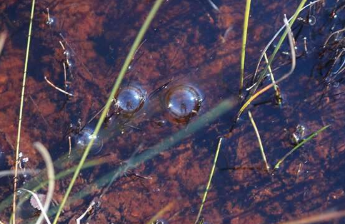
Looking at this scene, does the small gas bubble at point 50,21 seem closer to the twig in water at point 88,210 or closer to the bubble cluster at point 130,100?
the bubble cluster at point 130,100

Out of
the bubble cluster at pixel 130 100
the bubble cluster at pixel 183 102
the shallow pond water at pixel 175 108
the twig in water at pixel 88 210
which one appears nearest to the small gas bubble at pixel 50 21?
the shallow pond water at pixel 175 108

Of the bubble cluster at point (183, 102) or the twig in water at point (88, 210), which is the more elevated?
the bubble cluster at point (183, 102)

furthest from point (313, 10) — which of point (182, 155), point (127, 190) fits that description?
point (127, 190)

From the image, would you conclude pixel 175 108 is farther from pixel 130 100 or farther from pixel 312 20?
pixel 312 20

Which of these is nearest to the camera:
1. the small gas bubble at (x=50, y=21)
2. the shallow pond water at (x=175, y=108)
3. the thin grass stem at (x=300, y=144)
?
the thin grass stem at (x=300, y=144)

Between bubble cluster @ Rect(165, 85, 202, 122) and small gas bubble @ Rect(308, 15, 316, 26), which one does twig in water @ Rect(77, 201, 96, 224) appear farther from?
small gas bubble @ Rect(308, 15, 316, 26)

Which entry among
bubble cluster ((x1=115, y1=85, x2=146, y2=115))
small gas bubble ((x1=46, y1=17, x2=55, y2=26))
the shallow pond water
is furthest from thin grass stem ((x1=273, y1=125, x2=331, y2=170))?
small gas bubble ((x1=46, y1=17, x2=55, y2=26))

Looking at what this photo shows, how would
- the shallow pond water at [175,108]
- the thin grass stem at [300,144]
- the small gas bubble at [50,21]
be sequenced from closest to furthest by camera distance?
the thin grass stem at [300,144]
the shallow pond water at [175,108]
the small gas bubble at [50,21]

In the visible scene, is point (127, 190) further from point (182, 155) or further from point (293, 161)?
point (293, 161)
